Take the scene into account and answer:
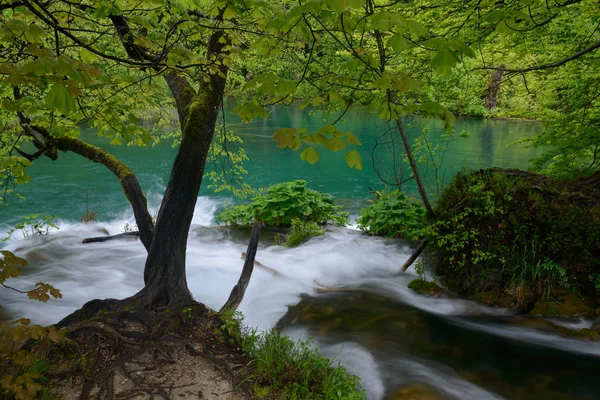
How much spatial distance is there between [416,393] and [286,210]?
7.11 meters

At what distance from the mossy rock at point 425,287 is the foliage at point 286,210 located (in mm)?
4422

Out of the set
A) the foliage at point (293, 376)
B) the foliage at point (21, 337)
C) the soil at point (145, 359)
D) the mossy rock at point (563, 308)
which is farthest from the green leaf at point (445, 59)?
the mossy rock at point (563, 308)

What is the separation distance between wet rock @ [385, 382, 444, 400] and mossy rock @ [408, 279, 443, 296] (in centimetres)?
254

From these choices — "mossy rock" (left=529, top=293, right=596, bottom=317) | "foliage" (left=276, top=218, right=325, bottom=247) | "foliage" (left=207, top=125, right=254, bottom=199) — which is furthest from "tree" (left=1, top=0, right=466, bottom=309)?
"foliage" (left=276, top=218, right=325, bottom=247)

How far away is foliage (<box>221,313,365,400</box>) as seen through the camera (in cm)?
345

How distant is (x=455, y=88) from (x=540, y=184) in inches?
97.8

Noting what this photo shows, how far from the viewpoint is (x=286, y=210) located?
10.6 meters

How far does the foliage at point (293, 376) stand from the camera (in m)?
3.45

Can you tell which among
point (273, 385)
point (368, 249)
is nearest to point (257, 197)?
point (368, 249)

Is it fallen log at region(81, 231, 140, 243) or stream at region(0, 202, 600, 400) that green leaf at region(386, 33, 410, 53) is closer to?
stream at region(0, 202, 600, 400)

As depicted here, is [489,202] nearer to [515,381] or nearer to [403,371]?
[515,381]

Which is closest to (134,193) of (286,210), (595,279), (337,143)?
(337,143)

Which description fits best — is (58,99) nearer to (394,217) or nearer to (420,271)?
(420,271)

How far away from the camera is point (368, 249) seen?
8797 mm
